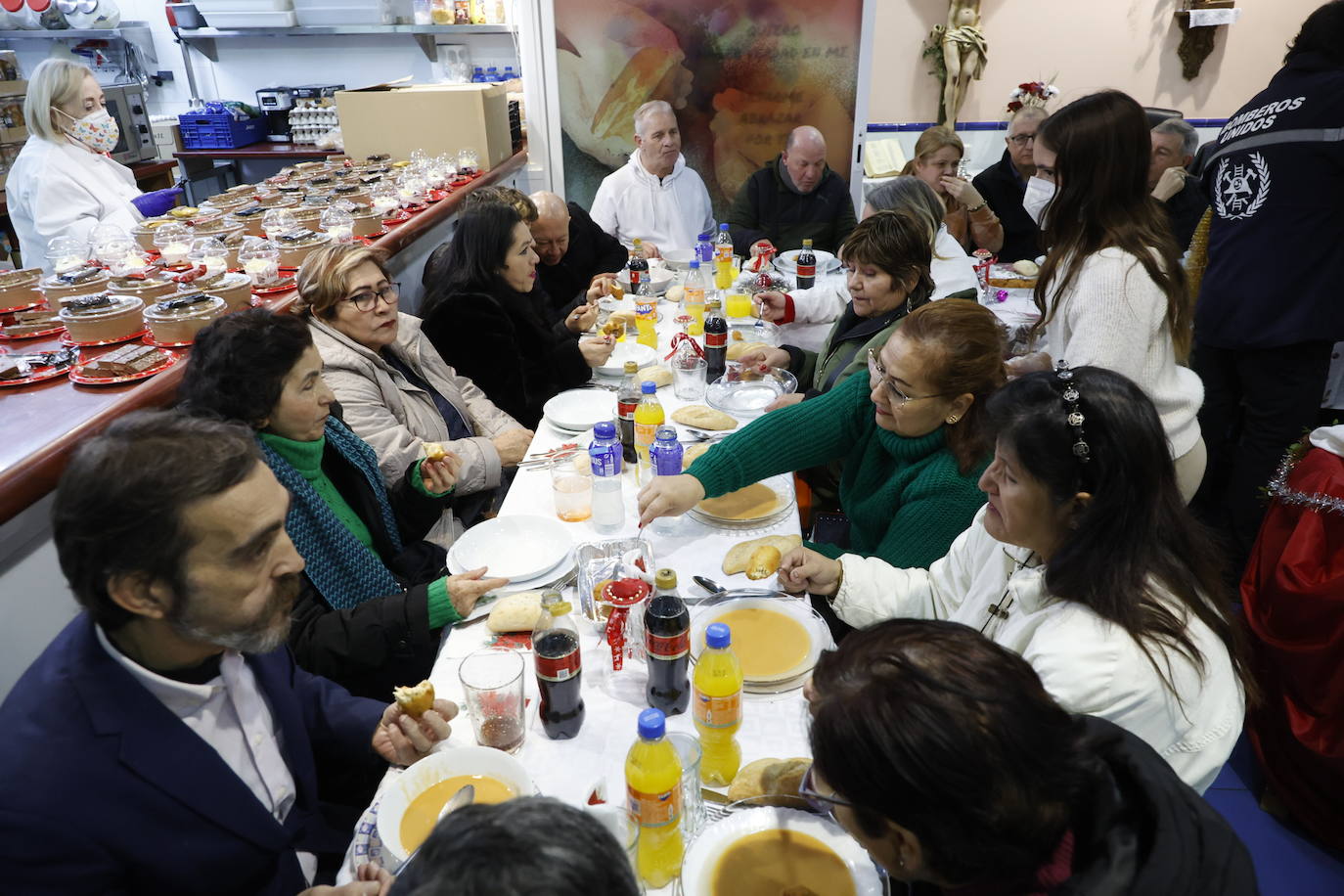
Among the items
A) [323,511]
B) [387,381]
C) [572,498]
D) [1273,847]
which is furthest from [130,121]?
[1273,847]

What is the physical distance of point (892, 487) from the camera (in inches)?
87.6

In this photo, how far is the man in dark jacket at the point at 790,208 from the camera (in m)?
5.39

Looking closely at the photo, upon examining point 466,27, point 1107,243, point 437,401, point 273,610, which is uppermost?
point 466,27

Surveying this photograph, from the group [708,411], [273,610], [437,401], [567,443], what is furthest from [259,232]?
[273,610]

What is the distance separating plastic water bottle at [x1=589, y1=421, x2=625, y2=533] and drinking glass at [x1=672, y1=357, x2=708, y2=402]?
88cm

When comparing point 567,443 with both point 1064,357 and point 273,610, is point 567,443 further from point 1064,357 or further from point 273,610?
point 1064,357

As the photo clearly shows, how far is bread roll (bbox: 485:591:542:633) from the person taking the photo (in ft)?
5.76

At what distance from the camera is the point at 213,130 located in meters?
7.06

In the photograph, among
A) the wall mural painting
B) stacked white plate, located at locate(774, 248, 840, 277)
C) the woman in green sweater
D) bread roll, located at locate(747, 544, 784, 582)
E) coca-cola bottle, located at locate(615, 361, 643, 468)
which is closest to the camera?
bread roll, located at locate(747, 544, 784, 582)

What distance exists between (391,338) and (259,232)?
170cm

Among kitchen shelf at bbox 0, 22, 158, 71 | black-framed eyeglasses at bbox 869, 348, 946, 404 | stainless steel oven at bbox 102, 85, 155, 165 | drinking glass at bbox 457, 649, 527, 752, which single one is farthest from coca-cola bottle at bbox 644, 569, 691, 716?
kitchen shelf at bbox 0, 22, 158, 71

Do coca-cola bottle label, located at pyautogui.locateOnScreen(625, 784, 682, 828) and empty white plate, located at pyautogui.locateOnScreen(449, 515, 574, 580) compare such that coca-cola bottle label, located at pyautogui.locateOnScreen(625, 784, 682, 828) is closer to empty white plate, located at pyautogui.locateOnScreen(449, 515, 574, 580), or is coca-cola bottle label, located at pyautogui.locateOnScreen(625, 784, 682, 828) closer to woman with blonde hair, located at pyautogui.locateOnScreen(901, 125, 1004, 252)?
empty white plate, located at pyautogui.locateOnScreen(449, 515, 574, 580)

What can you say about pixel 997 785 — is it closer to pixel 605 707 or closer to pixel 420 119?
pixel 605 707

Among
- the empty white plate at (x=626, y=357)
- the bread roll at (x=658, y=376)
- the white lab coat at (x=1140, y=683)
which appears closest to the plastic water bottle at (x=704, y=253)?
the empty white plate at (x=626, y=357)
